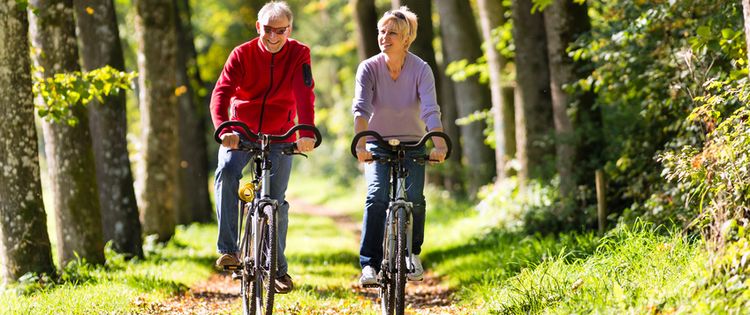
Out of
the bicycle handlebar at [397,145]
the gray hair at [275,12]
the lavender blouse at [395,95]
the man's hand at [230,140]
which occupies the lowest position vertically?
the bicycle handlebar at [397,145]

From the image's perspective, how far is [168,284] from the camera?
378 inches

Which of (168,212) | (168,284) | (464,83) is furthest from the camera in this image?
(464,83)

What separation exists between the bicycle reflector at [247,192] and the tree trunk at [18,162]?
2.93m

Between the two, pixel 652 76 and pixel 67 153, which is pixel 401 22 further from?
pixel 67 153

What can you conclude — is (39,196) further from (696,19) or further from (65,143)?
(696,19)

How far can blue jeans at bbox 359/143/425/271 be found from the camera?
7.01 metres

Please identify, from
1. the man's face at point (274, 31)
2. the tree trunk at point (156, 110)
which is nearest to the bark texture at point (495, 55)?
the tree trunk at point (156, 110)

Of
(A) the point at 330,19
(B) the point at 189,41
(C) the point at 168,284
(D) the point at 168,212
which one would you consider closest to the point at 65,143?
(C) the point at 168,284

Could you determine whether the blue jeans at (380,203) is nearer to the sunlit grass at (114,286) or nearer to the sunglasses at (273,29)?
the sunglasses at (273,29)

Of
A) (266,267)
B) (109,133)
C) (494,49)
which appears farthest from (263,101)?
(494,49)

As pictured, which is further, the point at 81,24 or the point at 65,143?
the point at 81,24

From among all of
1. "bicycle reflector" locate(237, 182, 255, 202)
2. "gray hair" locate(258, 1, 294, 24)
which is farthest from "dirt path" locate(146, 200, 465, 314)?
"gray hair" locate(258, 1, 294, 24)

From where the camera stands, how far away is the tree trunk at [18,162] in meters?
8.82

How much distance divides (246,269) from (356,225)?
14.7 metres
